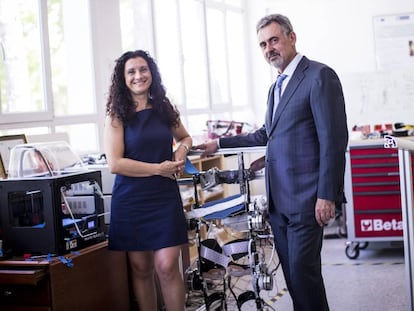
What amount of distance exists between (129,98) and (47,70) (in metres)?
1.59

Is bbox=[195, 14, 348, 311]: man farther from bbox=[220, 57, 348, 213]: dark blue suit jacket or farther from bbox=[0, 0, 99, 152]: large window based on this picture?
bbox=[0, 0, 99, 152]: large window

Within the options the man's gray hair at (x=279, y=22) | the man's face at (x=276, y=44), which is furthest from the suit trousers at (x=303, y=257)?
the man's gray hair at (x=279, y=22)

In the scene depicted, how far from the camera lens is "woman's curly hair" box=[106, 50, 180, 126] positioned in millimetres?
2756

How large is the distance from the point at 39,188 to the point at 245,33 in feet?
17.4

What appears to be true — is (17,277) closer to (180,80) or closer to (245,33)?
(180,80)

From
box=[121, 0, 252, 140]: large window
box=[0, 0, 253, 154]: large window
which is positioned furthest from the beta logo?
box=[0, 0, 253, 154]: large window

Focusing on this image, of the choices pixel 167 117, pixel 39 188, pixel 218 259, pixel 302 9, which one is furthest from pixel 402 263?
pixel 302 9

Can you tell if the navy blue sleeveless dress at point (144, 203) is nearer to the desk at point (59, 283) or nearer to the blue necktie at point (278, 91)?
the desk at point (59, 283)

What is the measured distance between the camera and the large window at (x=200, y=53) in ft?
18.9

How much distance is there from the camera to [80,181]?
290 centimetres

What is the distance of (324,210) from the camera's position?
95.3 inches

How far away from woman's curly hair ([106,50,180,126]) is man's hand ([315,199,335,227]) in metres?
0.82

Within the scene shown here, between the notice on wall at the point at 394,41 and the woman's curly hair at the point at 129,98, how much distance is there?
4701mm

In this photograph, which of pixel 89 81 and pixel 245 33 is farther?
pixel 245 33
